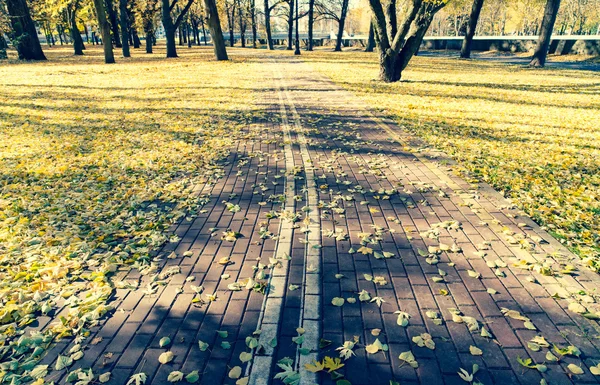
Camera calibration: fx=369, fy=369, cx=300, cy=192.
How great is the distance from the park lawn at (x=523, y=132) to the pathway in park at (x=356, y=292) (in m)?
0.64

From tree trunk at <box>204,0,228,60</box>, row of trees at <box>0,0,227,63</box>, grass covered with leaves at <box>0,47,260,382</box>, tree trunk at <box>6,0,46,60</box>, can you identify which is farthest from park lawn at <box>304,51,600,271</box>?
tree trunk at <box>6,0,46,60</box>

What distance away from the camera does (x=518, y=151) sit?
26.8 ft

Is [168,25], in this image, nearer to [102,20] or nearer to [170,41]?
[170,41]

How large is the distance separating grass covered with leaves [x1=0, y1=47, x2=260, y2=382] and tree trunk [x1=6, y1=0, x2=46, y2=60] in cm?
1368

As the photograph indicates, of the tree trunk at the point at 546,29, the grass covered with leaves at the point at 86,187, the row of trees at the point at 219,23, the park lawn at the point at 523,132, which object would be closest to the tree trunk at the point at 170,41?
the row of trees at the point at 219,23

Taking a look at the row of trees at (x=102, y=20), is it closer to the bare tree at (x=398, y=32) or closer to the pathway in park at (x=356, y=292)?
the bare tree at (x=398, y=32)

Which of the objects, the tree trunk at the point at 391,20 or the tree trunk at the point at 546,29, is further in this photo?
the tree trunk at the point at 546,29

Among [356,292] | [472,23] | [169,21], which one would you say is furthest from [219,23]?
[356,292]

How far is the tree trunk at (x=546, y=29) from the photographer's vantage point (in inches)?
864

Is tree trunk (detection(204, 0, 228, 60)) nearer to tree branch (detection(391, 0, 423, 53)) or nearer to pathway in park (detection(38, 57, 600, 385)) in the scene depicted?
tree branch (detection(391, 0, 423, 53))

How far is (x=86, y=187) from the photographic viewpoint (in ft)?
21.3

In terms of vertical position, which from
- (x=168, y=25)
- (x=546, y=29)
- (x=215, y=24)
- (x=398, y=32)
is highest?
(x=168, y=25)

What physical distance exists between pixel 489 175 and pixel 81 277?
6.65 meters

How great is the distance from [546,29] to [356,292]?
2593 cm
